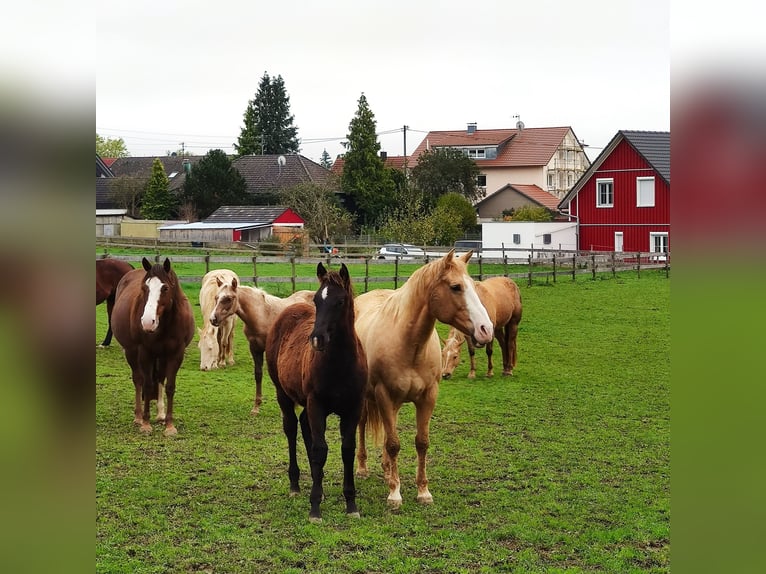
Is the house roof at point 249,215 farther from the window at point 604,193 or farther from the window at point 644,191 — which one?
the window at point 644,191

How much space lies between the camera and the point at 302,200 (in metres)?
36.3

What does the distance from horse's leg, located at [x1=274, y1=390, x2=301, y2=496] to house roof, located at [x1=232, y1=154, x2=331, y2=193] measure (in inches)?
1318

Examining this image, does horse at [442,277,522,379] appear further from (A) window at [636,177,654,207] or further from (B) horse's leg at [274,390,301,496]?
(A) window at [636,177,654,207]

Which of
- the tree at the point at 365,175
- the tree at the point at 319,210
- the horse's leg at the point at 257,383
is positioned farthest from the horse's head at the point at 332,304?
the tree at the point at 365,175

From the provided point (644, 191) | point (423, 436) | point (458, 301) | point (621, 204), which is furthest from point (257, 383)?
point (621, 204)

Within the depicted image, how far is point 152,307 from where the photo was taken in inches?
276

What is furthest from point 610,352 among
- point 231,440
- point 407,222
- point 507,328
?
point 407,222

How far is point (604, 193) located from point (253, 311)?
72.5ft

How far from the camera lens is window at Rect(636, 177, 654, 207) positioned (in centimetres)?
2542

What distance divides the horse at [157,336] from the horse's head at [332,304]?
2.67m

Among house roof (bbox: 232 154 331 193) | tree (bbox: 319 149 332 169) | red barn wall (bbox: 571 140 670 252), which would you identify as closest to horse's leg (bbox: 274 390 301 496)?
red barn wall (bbox: 571 140 670 252)

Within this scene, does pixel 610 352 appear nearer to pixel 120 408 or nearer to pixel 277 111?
pixel 120 408
